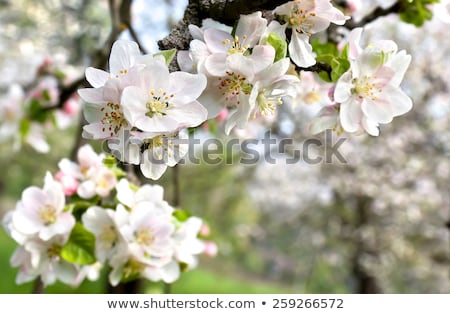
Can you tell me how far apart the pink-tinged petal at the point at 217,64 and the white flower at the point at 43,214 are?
0.59m

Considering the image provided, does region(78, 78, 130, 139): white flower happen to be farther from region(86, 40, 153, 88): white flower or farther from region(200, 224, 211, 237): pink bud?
region(200, 224, 211, 237): pink bud

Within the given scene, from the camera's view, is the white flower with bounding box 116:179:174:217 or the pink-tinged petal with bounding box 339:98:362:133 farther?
the white flower with bounding box 116:179:174:217

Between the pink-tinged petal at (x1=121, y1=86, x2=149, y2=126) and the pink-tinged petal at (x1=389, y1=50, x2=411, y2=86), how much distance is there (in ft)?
1.44

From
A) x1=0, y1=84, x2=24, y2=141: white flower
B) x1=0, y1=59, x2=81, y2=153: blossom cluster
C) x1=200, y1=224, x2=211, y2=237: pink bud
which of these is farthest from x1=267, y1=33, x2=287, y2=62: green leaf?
x1=0, y1=84, x2=24, y2=141: white flower

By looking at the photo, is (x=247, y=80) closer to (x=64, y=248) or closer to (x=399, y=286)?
(x=64, y=248)

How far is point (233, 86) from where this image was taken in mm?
756

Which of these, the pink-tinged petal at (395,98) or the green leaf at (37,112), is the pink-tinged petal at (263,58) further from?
the green leaf at (37,112)

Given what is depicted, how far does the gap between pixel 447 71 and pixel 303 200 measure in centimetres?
237

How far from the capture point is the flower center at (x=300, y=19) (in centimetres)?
80

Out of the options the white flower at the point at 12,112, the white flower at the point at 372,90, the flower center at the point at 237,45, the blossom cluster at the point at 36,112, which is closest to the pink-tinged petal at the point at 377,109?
the white flower at the point at 372,90

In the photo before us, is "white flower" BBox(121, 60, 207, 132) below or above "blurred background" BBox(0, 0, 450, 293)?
above

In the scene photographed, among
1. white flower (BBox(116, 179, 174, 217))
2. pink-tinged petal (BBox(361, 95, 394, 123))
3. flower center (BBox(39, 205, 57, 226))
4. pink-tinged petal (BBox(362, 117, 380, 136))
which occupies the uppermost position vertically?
pink-tinged petal (BBox(361, 95, 394, 123))

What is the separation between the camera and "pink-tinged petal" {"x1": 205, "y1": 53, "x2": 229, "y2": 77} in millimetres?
737
